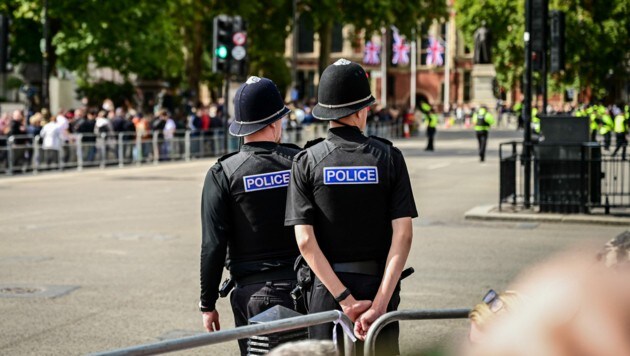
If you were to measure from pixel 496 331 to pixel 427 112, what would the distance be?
42.5 metres

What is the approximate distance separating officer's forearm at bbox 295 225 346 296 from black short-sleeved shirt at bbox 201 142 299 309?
A: 0.50m

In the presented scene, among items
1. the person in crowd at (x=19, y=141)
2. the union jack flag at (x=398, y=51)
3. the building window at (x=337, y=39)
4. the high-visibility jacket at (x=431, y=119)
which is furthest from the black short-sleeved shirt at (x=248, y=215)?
the building window at (x=337, y=39)

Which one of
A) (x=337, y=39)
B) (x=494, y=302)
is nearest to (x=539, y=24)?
(x=494, y=302)

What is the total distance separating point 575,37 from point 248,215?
58899 millimetres

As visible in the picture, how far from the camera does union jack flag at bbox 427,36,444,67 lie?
96750 millimetres

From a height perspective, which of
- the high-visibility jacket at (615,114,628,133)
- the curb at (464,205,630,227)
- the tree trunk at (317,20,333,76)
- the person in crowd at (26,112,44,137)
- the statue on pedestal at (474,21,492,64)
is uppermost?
the tree trunk at (317,20,333,76)

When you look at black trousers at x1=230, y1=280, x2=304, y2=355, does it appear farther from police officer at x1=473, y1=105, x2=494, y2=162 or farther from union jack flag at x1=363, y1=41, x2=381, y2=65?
union jack flag at x1=363, y1=41, x2=381, y2=65

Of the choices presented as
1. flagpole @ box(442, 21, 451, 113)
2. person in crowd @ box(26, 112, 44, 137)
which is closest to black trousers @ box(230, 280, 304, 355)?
person in crowd @ box(26, 112, 44, 137)

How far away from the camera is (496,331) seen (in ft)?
6.43

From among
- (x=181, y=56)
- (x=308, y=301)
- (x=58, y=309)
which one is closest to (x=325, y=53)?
(x=181, y=56)

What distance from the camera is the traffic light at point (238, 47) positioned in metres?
32.8

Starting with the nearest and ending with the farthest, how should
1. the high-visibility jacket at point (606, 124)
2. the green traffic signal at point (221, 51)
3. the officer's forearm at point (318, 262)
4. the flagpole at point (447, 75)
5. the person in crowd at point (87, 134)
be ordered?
the officer's forearm at point (318, 262)
the green traffic signal at point (221, 51)
the person in crowd at point (87, 134)
the high-visibility jacket at point (606, 124)
the flagpole at point (447, 75)

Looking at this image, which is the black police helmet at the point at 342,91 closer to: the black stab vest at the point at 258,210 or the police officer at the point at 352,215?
the police officer at the point at 352,215

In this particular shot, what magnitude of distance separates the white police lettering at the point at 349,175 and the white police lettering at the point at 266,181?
47cm
